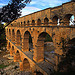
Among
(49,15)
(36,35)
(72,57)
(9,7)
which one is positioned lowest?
(72,57)

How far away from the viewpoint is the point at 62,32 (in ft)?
22.5

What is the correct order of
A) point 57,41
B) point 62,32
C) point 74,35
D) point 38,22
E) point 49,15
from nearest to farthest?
point 74,35 < point 62,32 < point 57,41 < point 49,15 < point 38,22

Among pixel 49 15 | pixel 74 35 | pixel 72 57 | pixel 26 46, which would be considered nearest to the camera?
pixel 72 57

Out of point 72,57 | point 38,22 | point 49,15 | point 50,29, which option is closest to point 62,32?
point 50,29

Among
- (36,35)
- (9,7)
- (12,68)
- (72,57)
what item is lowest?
(12,68)

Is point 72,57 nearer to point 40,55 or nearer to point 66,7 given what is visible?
point 40,55

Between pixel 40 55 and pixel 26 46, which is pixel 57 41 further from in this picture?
pixel 26 46

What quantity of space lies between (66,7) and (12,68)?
13.2 metres

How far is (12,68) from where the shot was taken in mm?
15953

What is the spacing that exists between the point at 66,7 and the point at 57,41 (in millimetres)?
5433

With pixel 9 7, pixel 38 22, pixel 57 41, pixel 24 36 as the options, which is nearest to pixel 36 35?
pixel 57 41

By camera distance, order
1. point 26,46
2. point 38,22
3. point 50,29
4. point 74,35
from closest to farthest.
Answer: point 74,35
point 50,29
point 26,46
point 38,22

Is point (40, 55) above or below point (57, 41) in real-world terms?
below

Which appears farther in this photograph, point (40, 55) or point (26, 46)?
point (26, 46)
